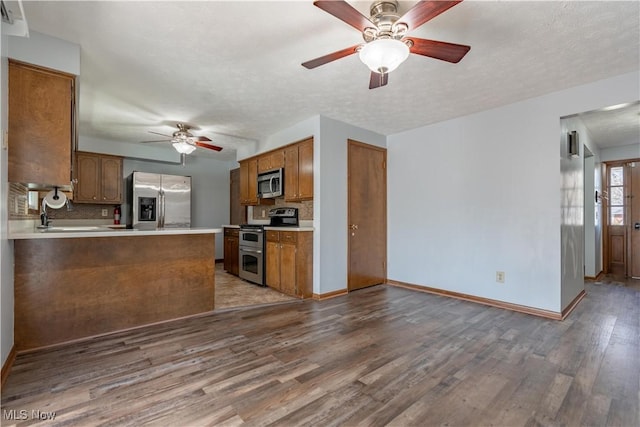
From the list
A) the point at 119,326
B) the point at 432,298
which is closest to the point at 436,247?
the point at 432,298

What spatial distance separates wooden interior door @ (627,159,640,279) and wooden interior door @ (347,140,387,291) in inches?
176

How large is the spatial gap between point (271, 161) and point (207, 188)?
108 inches

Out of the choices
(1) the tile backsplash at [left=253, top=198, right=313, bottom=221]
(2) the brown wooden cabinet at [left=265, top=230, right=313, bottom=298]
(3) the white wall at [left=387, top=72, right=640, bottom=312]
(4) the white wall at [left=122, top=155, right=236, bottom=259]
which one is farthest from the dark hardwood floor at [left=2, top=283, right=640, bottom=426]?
(4) the white wall at [left=122, top=155, right=236, bottom=259]

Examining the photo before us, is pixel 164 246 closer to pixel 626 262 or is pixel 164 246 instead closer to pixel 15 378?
pixel 15 378

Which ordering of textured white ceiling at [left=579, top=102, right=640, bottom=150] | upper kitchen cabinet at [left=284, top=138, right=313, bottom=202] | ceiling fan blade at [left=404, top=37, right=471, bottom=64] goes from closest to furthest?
ceiling fan blade at [left=404, top=37, right=471, bottom=64] < textured white ceiling at [left=579, top=102, right=640, bottom=150] < upper kitchen cabinet at [left=284, top=138, right=313, bottom=202]

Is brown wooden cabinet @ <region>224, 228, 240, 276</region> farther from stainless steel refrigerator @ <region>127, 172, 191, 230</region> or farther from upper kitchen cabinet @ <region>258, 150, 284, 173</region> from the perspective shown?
upper kitchen cabinet @ <region>258, 150, 284, 173</region>

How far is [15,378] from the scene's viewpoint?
74.2 inches

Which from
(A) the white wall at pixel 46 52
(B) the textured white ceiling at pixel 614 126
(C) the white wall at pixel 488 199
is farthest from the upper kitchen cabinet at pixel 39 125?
(B) the textured white ceiling at pixel 614 126

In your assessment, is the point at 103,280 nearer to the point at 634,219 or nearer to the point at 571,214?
the point at 571,214

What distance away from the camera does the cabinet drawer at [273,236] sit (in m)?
4.18

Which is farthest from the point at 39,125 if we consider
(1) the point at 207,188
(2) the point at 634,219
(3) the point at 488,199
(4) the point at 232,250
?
(2) the point at 634,219

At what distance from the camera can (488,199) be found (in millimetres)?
→ 3645

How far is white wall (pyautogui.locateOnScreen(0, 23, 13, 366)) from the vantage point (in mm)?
1887

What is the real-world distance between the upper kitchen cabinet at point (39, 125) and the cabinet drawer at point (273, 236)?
95.0 inches
